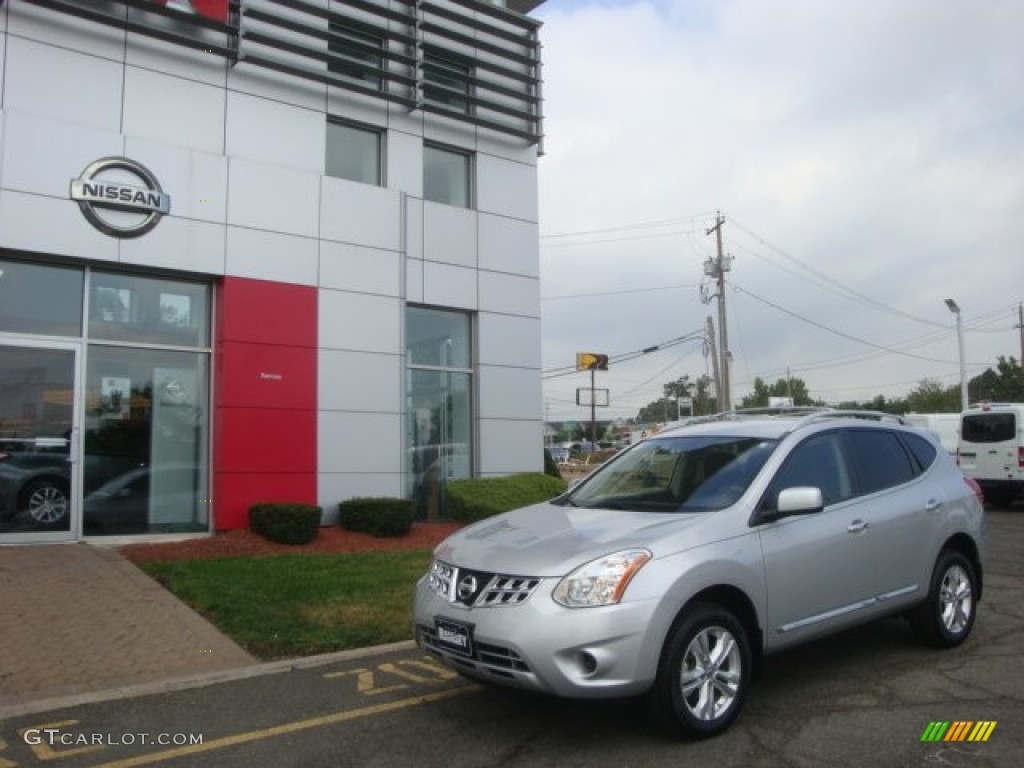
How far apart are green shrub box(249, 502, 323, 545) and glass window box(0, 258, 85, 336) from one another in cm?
339

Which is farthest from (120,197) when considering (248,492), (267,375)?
(248,492)

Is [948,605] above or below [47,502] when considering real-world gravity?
below

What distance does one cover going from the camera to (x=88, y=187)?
11.1 meters

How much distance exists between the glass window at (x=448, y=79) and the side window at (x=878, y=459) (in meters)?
10.6

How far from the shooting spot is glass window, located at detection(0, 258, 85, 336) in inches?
428

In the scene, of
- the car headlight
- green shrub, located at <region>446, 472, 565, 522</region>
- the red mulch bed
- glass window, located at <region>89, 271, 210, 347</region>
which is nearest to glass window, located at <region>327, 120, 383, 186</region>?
glass window, located at <region>89, 271, 210, 347</region>

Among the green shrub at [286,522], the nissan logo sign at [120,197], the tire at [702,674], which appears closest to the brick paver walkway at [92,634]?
the green shrub at [286,522]

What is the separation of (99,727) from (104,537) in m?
6.84

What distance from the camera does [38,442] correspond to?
35.4 feet

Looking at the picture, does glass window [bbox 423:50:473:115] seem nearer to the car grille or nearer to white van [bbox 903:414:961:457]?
A: the car grille

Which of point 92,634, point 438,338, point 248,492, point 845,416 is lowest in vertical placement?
point 92,634

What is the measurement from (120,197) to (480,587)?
9.09 m

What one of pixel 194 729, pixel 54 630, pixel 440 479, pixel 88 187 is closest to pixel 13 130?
pixel 88 187

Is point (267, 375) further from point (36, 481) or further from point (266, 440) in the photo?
point (36, 481)
